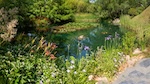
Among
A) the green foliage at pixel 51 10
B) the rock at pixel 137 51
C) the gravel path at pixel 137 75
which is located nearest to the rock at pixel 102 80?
the gravel path at pixel 137 75

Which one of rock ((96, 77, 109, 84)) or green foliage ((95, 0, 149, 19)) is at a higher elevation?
rock ((96, 77, 109, 84))

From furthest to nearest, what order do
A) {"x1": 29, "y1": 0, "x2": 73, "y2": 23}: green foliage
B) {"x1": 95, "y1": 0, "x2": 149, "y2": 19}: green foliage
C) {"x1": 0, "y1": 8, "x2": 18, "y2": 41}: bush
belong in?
1. {"x1": 95, "y1": 0, "x2": 149, "y2": 19}: green foliage
2. {"x1": 29, "y1": 0, "x2": 73, "y2": 23}: green foliage
3. {"x1": 0, "y1": 8, "x2": 18, "y2": 41}: bush

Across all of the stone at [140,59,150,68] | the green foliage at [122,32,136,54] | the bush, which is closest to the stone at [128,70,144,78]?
the stone at [140,59,150,68]

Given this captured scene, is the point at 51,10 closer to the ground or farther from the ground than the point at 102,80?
closer to the ground

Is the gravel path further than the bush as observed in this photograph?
Yes

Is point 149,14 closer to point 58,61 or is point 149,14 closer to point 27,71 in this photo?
point 58,61

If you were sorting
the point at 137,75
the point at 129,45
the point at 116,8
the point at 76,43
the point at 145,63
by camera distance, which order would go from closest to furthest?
the point at 137,75
the point at 145,63
the point at 129,45
the point at 76,43
the point at 116,8

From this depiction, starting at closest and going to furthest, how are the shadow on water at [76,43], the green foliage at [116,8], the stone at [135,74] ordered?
the stone at [135,74]
the shadow on water at [76,43]
the green foliage at [116,8]

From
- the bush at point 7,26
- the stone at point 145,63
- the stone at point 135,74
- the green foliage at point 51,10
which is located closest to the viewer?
the bush at point 7,26

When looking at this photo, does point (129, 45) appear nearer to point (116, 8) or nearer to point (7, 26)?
point (7, 26)

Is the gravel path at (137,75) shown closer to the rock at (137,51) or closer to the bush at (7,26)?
the rock at (137,51)

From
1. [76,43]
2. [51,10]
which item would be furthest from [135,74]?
[51,10]

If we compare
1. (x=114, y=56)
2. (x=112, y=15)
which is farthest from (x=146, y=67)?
(x=112, y=15)

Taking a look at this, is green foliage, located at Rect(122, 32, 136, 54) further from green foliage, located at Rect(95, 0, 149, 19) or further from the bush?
green foliage, located at Rect(95, 0, 149, 19)
